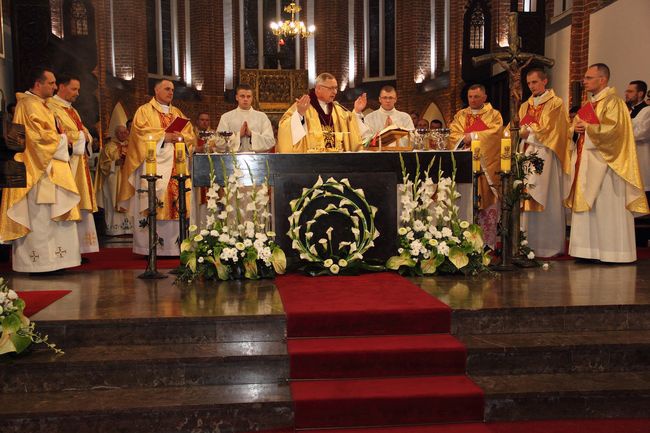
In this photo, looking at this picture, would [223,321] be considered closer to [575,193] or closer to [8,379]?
[8,379]

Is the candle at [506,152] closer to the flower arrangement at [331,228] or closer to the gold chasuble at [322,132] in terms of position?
the flower arrangement at [331,228]

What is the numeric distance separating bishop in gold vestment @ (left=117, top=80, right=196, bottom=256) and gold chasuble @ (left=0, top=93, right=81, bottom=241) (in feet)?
5.10

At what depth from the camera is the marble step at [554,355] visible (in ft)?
14.7

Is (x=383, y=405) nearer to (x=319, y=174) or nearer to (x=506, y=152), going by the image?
(x=319, y=174)

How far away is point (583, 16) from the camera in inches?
477

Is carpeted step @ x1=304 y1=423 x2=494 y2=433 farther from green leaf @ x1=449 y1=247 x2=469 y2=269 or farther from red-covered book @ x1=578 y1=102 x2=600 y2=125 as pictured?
red-covered book @ x1=578 y1=102 x2=600 y2=125

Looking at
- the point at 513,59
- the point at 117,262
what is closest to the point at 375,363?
the point at 513,59

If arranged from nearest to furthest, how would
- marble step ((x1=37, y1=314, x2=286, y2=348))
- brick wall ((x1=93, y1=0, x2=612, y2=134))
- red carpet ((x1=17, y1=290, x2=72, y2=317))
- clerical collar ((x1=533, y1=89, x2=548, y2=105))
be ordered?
1. marble step ((x1=37, y1=314, x2=286, y2=348))
2. red carpet ((x1=17, y1=290, x2=72, y2=317))
3. clerical collar ((x1=533, y1=89, x2=548, y2=105))
4. brick wall ((x1=93, y1=0, x2=612, y2=134))

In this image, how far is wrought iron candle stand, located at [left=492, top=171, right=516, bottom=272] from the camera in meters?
6.75

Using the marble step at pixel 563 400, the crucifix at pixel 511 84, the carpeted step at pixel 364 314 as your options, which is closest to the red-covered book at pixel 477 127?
the crucifix at pixel 511 84

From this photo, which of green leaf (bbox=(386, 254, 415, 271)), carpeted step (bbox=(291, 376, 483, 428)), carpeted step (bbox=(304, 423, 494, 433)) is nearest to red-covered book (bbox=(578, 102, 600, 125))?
green leaf (bbox=(386, 254, 415, 271))

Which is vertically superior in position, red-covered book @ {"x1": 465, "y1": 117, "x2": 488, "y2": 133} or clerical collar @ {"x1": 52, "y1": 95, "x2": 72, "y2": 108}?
clerical collar @ {"x1": 52, "y1": 95, "x2": 72, "y2": 108}

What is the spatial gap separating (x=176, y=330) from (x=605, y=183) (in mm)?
4997

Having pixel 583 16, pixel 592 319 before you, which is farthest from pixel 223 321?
pixel 583 16
